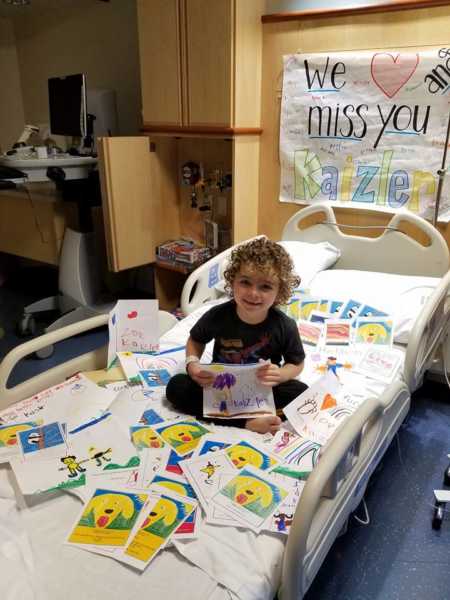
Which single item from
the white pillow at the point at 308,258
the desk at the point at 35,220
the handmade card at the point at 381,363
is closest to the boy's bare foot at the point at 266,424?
the handmade card at the point at 381,363

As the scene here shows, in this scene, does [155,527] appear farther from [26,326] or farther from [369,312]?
[26,326]

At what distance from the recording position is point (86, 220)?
3006 millimetres

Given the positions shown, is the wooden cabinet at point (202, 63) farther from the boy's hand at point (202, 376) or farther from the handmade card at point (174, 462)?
the handmade card at point (174, 462)

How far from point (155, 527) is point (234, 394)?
0.48m

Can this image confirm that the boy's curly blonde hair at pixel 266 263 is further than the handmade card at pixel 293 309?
No

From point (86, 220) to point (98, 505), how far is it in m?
2.18

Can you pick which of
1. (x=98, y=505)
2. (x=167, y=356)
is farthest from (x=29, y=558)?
(x=167, y=356)

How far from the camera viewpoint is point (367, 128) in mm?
2254

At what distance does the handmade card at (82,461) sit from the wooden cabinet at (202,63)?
161cm

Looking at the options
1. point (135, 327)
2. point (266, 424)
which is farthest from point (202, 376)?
point (135, 327)

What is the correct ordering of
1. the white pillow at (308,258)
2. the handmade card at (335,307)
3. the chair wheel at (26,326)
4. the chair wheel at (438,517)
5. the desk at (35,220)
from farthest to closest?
the desk at (35,220), the chair wheel at (26,326), the white pillow at (308,258), the handmade card at (335,307), the chair wheel at (438,517)

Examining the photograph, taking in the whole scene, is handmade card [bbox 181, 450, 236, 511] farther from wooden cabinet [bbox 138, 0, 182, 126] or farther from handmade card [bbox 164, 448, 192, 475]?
wooden cabinet [bbox 138, 0, 182, 126]

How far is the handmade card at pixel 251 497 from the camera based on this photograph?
1.10 m

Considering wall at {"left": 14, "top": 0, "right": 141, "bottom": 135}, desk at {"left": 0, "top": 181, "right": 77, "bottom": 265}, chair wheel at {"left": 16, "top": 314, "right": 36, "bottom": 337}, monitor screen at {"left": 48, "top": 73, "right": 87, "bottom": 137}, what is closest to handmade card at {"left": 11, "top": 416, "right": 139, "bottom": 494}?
chair wheel at {"left": 16, "top": 314, "right": 36, "bottom": 337}
